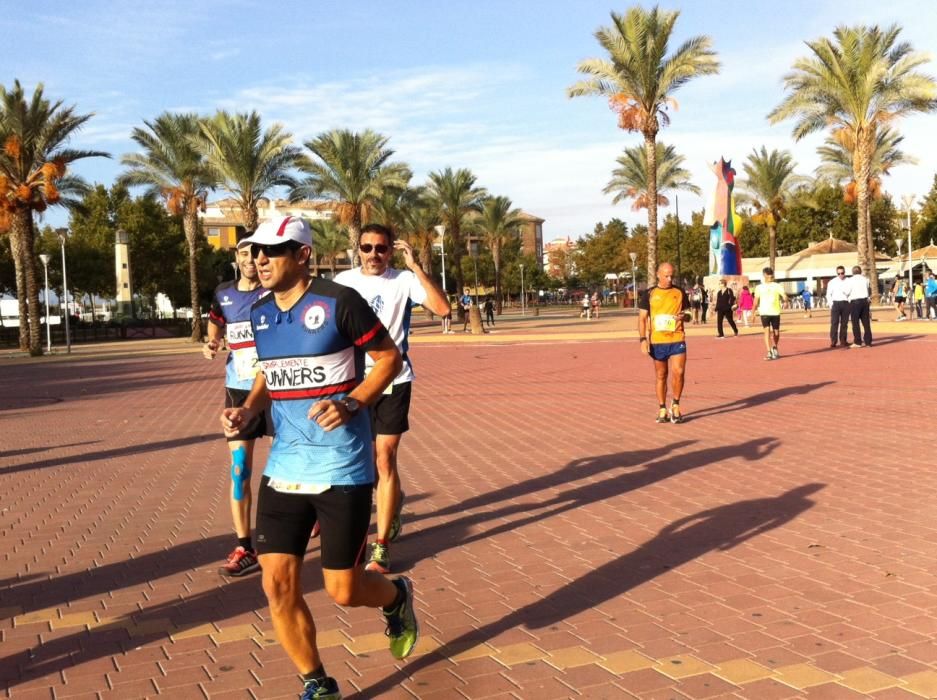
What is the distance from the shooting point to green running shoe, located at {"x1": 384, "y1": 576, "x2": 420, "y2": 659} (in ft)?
13.0

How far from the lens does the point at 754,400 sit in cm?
1295

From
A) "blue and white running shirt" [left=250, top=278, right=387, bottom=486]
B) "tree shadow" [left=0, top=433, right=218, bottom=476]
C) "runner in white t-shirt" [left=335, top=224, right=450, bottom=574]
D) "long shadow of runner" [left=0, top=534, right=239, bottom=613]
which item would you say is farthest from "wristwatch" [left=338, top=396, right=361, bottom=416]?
"tree shadow" [left=0, top=433, right=218, bottom=476]

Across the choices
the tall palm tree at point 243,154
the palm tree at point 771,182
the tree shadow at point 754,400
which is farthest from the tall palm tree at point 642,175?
the tree shadow at point 754,400

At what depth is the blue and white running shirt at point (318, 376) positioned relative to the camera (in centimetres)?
350

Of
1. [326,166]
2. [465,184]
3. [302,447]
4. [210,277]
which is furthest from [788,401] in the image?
[210,277]

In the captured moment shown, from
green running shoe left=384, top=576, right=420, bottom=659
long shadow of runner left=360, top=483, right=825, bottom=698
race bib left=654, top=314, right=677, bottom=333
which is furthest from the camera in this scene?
race bib left=654, top=314, right=677, bottom=333

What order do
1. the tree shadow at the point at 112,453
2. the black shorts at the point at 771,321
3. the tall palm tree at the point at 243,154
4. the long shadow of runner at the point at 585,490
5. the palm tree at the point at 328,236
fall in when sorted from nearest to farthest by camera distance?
the long shadow of runner at the point at 585,490 → the tree shadow at the point at 112,453 → the black shorts at the point at 771,321 → the tall palm tree at the point at 243,154 → the palm tree at the point at 328,236

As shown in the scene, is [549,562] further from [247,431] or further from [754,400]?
[754,400]

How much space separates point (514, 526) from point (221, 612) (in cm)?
223

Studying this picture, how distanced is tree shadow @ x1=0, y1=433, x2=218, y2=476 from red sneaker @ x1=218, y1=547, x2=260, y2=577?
4851mm

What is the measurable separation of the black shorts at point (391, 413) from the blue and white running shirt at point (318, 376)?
1.99m

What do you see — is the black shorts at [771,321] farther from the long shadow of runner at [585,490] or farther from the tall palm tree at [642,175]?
the tall palm tree at [642,175]

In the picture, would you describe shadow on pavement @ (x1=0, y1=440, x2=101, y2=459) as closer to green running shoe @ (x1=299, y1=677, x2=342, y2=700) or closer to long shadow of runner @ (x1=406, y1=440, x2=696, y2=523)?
long shadow of runner @ (x1=406, y1=440, x2=696, y2=523)

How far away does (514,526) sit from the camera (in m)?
6.57
